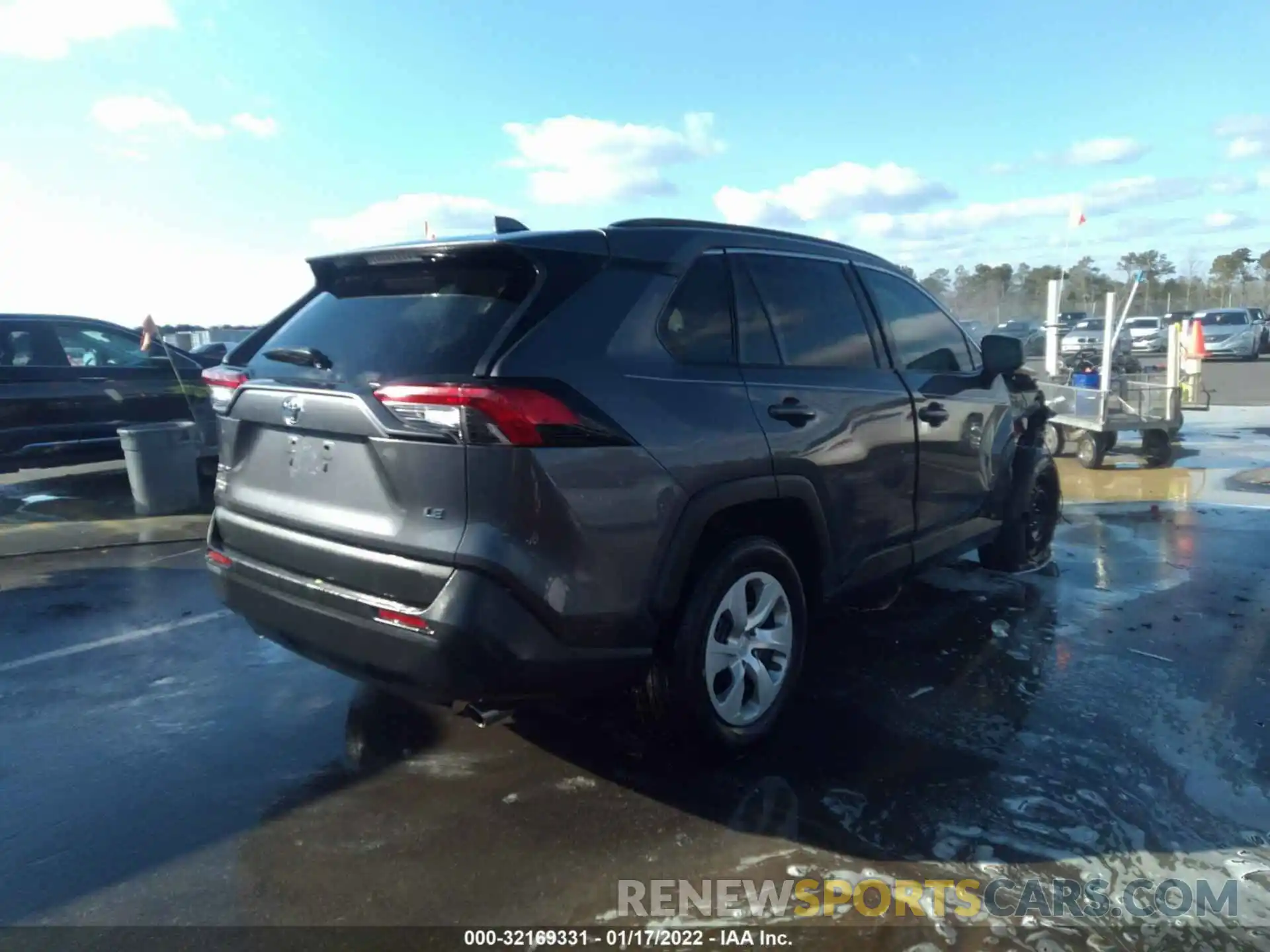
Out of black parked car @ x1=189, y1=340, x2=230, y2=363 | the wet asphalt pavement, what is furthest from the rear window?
black parked car @ x1=189, y1=340, x2=230, y2=363

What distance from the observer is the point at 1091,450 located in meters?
10.1

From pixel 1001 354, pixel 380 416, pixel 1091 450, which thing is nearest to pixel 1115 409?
pixel 1091 450

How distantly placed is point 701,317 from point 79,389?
25.3 ft

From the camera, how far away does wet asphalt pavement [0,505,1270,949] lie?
8.83 ft

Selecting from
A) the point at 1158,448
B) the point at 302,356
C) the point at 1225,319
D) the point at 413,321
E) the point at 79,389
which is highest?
the point at 1225,319

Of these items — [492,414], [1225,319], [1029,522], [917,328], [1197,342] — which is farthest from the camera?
[1225,319]

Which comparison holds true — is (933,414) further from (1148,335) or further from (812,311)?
(1148,335)

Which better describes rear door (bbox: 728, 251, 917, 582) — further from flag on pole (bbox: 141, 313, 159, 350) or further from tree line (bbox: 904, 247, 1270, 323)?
tree line (bbox: 904, 247, 1270, 323)

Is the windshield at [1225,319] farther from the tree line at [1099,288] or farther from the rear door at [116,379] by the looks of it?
the rear door at [116,379]

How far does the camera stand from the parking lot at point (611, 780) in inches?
107

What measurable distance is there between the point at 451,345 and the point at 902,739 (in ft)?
7.56

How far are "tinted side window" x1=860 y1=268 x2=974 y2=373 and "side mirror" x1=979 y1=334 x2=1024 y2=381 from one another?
0.38 feet

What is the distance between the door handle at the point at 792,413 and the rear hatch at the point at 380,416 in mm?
975

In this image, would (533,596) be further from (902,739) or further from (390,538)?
(902,739)
